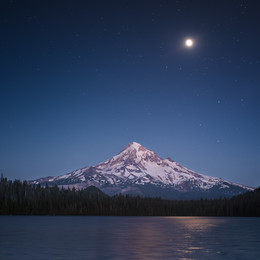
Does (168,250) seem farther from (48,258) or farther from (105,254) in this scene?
(48,258)

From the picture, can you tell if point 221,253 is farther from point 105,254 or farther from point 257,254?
point 105,254

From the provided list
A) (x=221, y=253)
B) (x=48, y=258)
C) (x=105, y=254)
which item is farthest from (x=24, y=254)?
(x=221, y=253)

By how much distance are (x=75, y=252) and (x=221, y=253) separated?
1354cm

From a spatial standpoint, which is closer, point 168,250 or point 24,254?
point 24,254

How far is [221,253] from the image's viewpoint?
35906 millimetres

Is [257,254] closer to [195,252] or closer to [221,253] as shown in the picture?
[221,253]

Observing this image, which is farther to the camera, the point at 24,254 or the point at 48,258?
the point at 24,254

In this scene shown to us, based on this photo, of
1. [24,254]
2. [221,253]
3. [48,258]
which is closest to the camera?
[48,258]

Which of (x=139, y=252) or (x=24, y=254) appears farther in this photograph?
(x=139, y=252)

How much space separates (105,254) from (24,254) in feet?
23.1

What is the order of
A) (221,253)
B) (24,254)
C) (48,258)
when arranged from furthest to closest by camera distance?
(221,253) → (24,254) → (48,258)

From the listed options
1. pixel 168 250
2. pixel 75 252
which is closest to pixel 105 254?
pixel 75 252

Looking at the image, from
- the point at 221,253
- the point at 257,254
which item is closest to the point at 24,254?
the point at 221,253

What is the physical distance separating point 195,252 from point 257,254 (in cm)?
568
